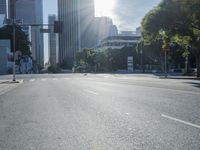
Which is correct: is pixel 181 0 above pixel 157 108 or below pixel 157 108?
above

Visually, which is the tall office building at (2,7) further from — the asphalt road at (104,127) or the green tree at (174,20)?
the asphalt road at (104,127)

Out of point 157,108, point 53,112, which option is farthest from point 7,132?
point 157,108

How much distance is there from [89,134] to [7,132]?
6.50 ft

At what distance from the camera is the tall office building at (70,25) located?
137m

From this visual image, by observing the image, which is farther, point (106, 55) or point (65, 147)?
point (106, 55)

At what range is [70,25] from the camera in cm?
15562

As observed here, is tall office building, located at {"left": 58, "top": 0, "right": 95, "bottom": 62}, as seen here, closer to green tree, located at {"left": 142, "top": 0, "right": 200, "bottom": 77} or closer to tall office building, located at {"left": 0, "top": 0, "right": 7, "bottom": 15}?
tall office building, located at {"left": 0, "top": 0, "right": 7, "bottom": 15}

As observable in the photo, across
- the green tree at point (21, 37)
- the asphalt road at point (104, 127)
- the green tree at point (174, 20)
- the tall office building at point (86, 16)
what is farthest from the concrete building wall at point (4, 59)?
the asphalt road at point (104, 127)

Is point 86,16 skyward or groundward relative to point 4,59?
skyward

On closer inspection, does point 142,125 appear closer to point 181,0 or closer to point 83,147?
point 83,147

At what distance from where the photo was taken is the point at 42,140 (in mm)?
8695

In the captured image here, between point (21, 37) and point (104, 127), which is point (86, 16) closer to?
point (21, 37)

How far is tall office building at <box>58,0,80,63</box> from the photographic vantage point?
137200mm

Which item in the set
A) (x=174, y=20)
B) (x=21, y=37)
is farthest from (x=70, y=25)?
(x=174, y=20)
